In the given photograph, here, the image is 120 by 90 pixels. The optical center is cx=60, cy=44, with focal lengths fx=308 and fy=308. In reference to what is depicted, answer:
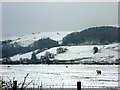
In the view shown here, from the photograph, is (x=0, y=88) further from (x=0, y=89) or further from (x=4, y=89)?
(x=4, y=89)

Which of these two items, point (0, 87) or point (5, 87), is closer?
point (0, 87)

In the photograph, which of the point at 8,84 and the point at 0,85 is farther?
the point at 8,84

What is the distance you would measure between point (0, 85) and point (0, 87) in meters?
0.17

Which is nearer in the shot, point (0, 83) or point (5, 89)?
point (0, 83)

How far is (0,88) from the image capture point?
786 cm

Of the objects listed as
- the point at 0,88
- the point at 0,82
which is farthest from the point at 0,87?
the point at 0,82

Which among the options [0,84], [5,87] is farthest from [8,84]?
[0,84]

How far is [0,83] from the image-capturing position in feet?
27.2

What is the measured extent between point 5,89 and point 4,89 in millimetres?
317

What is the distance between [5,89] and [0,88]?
105 centimetres

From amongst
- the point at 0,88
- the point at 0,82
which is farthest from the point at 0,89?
the point at 0,82

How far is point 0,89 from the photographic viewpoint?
25.7 ft

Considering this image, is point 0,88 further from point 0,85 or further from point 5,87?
point 5,87

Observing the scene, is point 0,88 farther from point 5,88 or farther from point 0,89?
point 5,88
